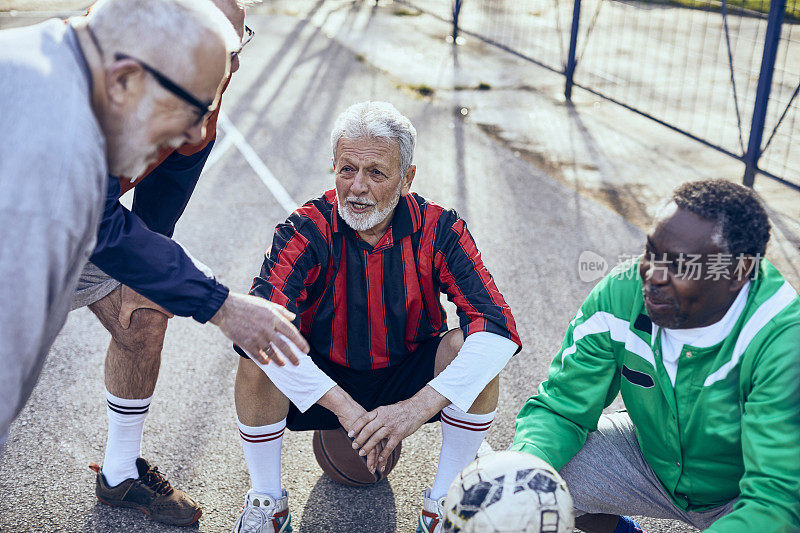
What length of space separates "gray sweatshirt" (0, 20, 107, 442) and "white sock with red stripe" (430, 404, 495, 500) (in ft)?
5.33

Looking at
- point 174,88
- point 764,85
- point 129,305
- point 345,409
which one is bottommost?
point 345,409

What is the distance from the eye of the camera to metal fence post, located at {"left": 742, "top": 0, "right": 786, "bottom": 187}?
6.25 meters

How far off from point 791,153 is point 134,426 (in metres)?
6.32

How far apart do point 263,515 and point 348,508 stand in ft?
1.28

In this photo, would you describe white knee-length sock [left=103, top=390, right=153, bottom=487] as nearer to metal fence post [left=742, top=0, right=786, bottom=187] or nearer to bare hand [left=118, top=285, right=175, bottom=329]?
bare hand [left=118, top=285, right=175, bottom=329]

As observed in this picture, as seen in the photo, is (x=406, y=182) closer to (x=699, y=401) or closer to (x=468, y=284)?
(x=468, y=284)

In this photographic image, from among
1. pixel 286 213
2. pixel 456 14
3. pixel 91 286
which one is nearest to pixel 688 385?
pixel 91 286

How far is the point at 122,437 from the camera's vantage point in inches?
121

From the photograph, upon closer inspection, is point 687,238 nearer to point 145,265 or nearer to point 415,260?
point 415,260

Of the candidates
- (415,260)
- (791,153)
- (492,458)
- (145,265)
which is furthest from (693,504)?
(791,153)

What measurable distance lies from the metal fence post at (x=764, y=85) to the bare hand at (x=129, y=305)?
513cm

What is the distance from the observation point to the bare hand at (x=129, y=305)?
297 centimetres

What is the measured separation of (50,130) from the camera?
1.63 meters

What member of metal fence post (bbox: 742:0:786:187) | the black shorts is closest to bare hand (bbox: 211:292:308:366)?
the black shorts
